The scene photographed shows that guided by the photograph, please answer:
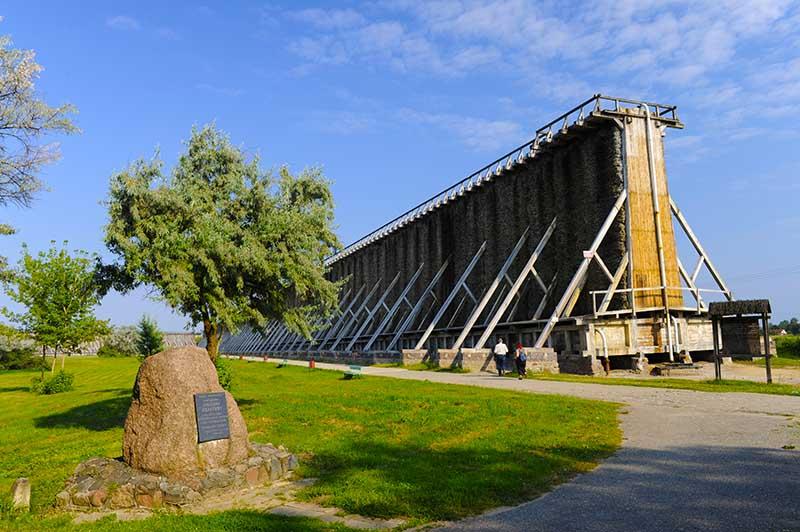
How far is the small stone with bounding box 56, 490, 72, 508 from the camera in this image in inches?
319

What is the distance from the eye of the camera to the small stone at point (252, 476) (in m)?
8.85

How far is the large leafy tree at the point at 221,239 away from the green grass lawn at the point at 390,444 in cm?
301

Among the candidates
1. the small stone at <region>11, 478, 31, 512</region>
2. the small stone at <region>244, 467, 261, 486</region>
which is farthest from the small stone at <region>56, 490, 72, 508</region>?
the small stone at <region>244, 467, 261, 486</region>

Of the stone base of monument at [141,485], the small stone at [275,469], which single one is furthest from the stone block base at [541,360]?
the stone base of monument at [141,485]

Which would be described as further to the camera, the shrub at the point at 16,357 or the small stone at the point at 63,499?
the shrub at the point at 16,357

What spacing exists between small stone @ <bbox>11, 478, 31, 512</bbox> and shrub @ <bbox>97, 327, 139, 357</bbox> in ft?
247

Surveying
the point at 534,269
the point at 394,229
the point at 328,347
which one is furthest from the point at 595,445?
the point at 328,347

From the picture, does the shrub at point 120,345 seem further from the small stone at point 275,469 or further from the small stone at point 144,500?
the small stone at point 144,500

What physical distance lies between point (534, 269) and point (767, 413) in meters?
22.2

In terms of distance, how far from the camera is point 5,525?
7309 millimetres

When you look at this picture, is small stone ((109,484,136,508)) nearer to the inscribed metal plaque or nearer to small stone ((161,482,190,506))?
small stone ((161,482,190,506))

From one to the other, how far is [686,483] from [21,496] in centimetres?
878

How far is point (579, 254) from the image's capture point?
1231 inches

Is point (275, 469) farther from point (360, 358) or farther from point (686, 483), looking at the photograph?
point (360, 358)
